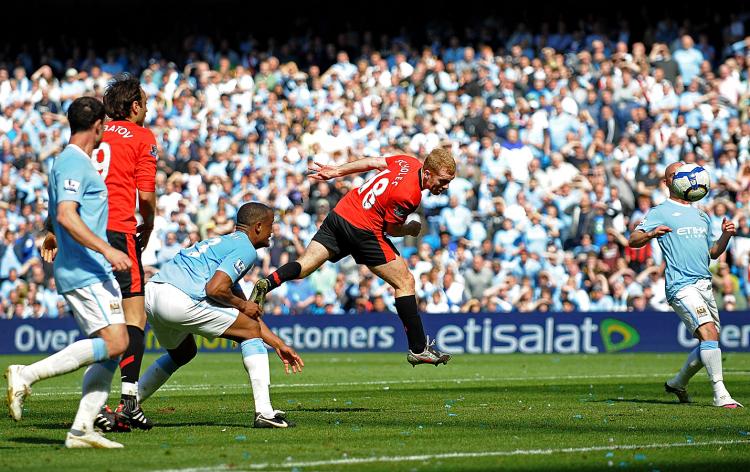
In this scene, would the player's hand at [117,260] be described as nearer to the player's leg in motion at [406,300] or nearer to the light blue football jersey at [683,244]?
the player's leg in motion at [406,300]

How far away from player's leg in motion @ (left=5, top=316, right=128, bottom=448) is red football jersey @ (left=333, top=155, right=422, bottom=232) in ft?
15.3

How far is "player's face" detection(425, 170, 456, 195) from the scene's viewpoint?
12.2 metres

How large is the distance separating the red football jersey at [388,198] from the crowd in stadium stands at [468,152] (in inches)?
453

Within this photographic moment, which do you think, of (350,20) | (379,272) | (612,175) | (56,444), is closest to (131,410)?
(56,444)

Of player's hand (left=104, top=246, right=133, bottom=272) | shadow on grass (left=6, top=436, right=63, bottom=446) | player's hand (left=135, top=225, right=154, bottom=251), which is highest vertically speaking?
player's hand (left=135, top=225, right=154, bottom=251)

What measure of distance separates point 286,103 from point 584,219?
9.27 metres

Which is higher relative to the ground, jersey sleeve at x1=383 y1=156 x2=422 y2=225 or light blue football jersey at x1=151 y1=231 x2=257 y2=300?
jersey sleeve at x1=383 y1=156 x2=422 y2=225

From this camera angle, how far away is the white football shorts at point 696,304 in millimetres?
12180

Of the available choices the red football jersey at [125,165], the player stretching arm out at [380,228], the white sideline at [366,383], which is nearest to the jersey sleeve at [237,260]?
the red football jersey at [125,165]

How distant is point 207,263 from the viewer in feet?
33.0

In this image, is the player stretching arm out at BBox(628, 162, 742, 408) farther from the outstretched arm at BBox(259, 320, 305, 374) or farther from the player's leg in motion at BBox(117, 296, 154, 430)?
the player's leg in motion at BBox(117, 296, 154, 430)

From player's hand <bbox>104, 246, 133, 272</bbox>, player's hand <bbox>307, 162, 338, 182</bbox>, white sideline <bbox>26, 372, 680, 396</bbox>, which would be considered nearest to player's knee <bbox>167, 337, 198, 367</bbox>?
player's hand <bbox>104, 246, 133, 272</bbox>

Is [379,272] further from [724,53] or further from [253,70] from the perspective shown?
[253,70]

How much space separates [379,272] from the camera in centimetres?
1289
